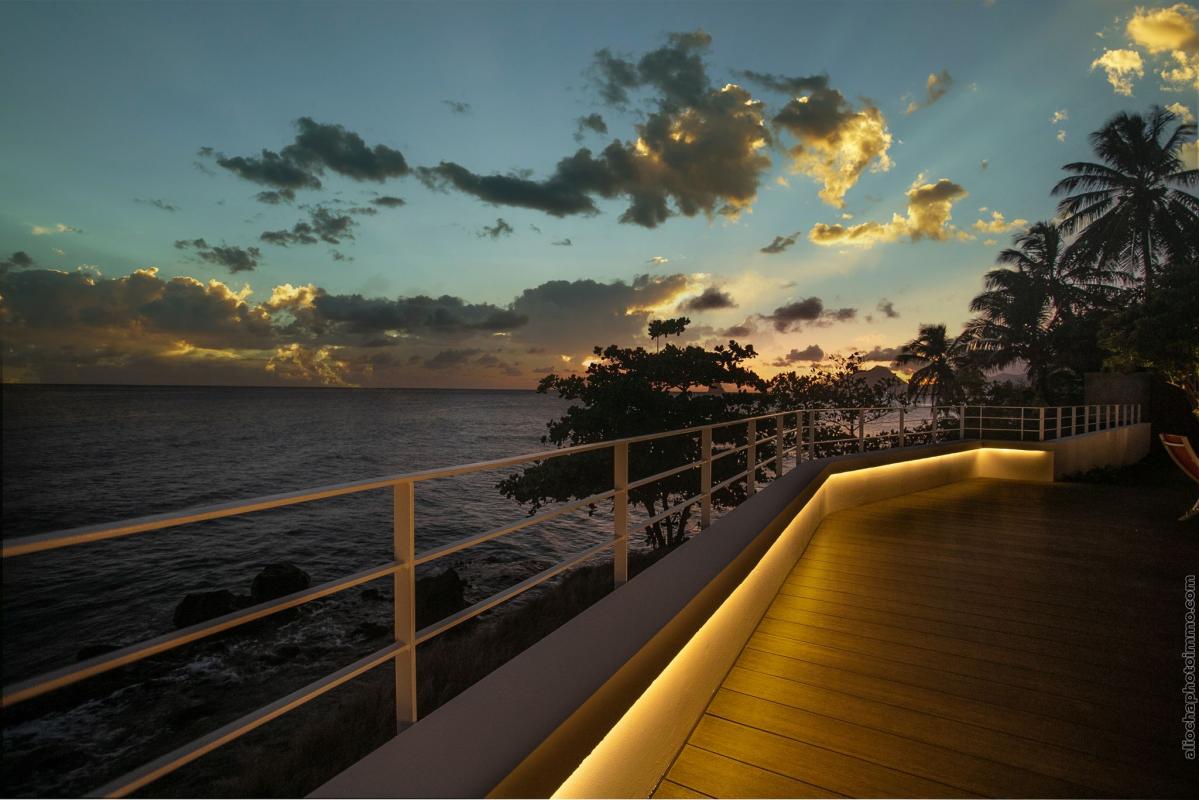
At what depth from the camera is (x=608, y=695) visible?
1.64 m

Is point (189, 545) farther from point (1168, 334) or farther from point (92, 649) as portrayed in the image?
point (1168, 334)

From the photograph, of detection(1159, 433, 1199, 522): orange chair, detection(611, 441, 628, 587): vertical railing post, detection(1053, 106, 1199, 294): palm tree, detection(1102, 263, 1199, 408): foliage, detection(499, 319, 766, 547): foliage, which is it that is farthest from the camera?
detection(1053, 106, 1199, 294): palm tree

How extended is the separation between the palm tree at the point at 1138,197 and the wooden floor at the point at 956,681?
26685 millimetres

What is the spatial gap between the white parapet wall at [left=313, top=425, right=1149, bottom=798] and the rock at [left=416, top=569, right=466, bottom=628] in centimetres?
1313

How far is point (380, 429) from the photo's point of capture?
244 feet

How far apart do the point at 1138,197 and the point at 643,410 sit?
81.8 ft

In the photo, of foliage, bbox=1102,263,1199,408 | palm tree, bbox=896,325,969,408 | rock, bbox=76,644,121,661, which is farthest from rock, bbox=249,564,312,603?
palm tree, bbox=896,325,969,408

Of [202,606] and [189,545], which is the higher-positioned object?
[202,606]

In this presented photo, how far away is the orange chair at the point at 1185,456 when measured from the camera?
5926 millimetres

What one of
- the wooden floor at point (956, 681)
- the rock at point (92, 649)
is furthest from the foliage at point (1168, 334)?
the rock at point (92, 649)

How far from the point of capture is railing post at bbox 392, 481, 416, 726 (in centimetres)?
155

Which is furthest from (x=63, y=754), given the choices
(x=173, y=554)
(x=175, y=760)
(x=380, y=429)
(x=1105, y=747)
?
(x=380, y=429)

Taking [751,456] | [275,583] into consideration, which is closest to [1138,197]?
[751,456]

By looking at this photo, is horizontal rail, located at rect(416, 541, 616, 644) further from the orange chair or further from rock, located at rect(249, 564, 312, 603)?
rock, located at rect(249, 564, 312, 603)
